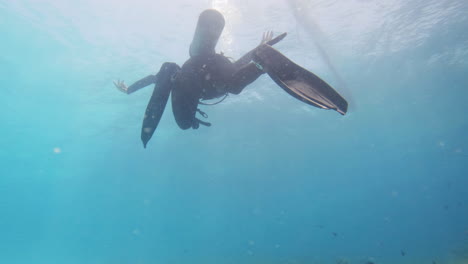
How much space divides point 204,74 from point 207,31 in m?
0.64

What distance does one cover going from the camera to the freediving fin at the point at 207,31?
3818 millimetres

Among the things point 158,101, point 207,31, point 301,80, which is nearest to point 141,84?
point 158,101

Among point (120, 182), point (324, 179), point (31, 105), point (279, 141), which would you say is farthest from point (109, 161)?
point (324, 179)

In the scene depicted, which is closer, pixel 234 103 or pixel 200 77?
pixel 200 77

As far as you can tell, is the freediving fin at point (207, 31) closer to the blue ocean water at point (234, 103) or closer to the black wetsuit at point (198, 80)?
the black wetsuit at point (198, 80)

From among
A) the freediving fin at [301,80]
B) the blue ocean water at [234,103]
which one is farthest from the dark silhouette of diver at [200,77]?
the blue ocean water at [234,103]

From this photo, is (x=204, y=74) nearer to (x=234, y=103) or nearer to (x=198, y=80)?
(x=198, y=80)

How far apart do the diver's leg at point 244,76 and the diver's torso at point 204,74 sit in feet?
0.48

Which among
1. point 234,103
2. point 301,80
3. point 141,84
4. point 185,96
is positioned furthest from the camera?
point 234,103

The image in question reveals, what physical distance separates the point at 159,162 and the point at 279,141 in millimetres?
21236

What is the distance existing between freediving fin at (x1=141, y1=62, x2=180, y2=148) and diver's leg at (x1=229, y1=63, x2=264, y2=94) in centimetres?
103

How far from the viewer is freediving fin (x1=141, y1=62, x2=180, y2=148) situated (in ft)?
13.4

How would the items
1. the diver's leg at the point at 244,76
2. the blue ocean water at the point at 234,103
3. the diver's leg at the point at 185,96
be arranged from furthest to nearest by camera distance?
the blue ocean water at the point at 234,103 < the diver's leg at the point at 185,96 < the diver's leg at the point at 244,76

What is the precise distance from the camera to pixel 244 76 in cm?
367
